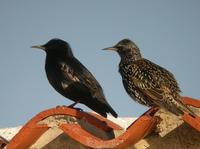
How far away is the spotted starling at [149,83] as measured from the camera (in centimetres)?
524

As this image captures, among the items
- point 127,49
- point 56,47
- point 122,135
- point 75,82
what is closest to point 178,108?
point 122,135

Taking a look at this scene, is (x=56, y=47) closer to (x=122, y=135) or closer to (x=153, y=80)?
(x=153, y=80)

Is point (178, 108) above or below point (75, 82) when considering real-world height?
below

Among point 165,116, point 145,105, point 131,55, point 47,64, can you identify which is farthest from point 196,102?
point 47,64

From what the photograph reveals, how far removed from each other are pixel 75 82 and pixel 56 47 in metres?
0.77

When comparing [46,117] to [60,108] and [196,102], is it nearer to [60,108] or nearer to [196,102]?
[60,108]

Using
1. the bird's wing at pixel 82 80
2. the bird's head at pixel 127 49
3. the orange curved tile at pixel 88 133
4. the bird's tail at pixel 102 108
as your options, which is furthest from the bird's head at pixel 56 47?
the orange curved tile at pixel 88 133

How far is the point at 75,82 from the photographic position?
6273mm

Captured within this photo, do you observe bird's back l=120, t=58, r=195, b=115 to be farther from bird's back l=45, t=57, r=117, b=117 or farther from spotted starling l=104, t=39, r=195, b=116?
bird's back l=45, t=57, r=117, b=117

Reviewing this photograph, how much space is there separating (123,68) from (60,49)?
1.13 meters

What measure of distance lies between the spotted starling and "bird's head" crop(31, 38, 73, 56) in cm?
92

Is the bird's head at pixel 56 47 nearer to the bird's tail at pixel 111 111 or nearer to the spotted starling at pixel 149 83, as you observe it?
the spotted starling at pixel 149 83

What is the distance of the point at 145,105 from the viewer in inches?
221

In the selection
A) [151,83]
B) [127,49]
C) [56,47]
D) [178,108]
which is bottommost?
[178,108]
